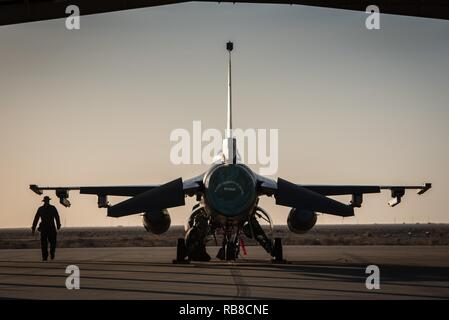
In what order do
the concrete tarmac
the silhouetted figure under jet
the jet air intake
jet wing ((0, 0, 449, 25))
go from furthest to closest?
the silhouetted figure under jet, the jet air intake, jet wing ((0, 0, 449, 25)), the concrete tarmac

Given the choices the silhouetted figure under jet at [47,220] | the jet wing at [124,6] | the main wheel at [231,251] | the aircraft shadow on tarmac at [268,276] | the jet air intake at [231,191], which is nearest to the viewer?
the aircraft shadow on tarmac at [268,276]

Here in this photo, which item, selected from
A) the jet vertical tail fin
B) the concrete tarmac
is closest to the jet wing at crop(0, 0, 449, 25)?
the jet vertical tail fin

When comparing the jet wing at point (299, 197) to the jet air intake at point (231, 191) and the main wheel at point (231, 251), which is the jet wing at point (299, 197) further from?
the main wheel at point (231, 251)

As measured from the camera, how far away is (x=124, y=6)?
1884 centimetres

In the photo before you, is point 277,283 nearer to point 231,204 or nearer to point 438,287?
point 438,287

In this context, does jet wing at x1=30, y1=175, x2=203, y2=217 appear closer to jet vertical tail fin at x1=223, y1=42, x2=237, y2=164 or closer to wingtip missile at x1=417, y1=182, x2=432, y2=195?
jet vertical tail fin at x1=223, y1=42, x2=237, y2=164

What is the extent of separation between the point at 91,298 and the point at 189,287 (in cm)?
237

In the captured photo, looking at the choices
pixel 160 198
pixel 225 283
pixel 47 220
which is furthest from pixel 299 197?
pixel 47 220

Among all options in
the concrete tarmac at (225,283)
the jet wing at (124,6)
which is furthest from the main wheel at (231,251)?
the jet wing at (124,6)

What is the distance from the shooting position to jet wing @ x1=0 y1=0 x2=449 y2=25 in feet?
59.8

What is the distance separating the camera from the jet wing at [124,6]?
1823 cm

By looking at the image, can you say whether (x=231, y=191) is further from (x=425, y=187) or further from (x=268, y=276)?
→ (x=425, y=187)

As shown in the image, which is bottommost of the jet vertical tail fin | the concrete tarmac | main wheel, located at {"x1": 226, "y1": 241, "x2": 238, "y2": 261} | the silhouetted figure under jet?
the concrete tarmac

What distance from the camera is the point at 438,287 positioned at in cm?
1308
